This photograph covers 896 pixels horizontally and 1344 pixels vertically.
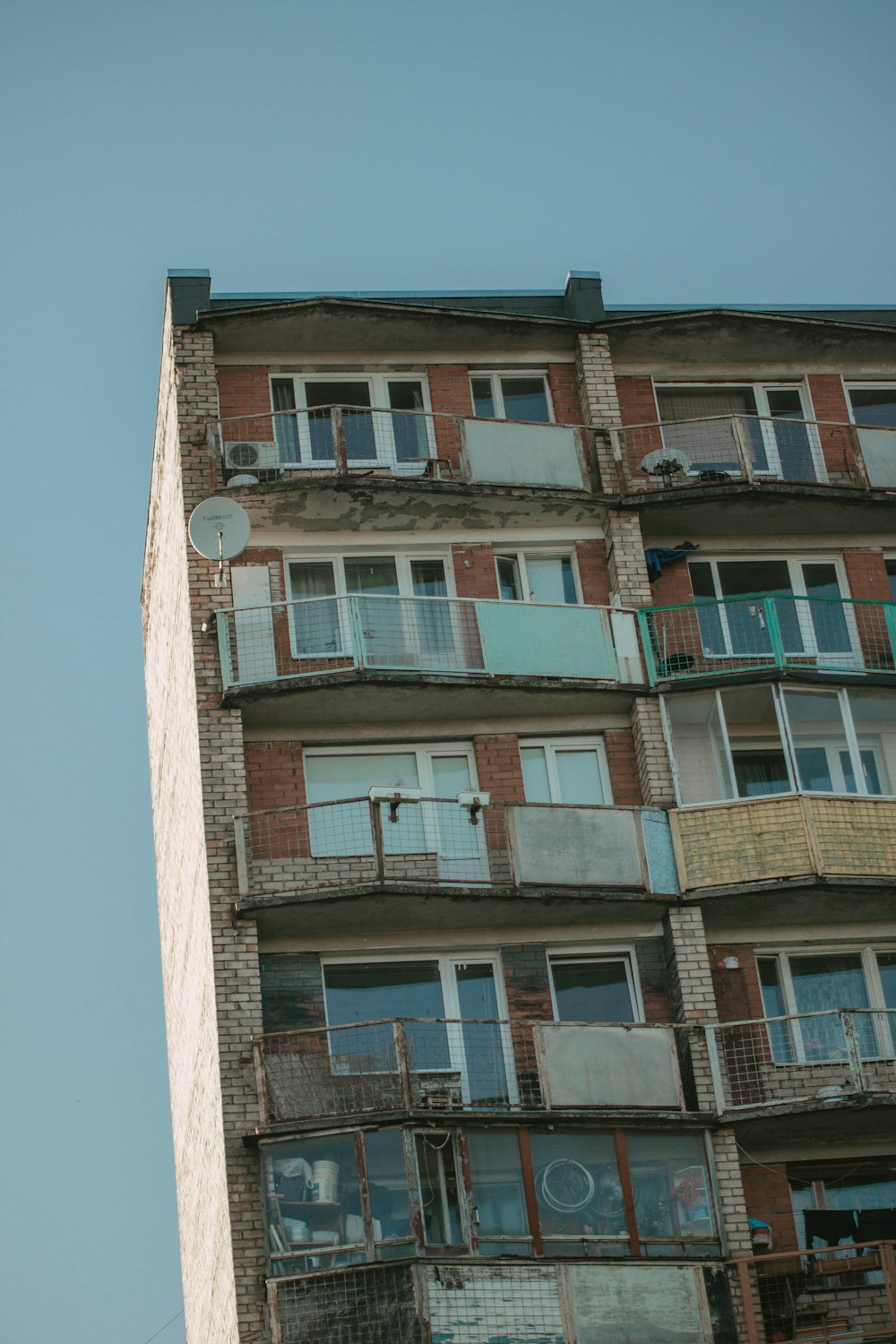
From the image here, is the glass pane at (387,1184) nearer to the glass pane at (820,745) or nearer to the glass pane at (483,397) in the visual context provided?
the glass pane at (820,745)

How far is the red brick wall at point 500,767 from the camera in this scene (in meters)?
32.9

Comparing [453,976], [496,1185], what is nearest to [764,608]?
[453,976]

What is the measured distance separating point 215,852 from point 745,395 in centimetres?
1236

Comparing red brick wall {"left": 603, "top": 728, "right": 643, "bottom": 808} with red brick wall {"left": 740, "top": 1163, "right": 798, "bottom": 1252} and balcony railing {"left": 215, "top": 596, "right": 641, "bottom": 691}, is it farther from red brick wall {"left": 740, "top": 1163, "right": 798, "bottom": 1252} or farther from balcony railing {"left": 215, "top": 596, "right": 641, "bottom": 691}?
red brick wall {"left": 740, "top": 1163, "right": 798, "bottom": 1252}

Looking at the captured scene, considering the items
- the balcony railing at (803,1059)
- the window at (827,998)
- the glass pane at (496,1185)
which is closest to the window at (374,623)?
the window at (827,998)

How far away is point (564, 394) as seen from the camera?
36.3 m

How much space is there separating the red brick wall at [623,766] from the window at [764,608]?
2.08 meters

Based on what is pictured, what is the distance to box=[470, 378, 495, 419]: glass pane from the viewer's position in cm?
3619

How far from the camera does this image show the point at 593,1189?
96.2 ft

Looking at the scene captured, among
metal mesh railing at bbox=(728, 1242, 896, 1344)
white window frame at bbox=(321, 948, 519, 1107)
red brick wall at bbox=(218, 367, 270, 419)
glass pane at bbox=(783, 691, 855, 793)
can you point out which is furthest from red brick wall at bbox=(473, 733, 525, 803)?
metal mesh railing at bbox=(728, 1242, 896, 1344)

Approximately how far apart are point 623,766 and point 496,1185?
23.0ft

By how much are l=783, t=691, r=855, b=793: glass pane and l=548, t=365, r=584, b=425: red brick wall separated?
6065 mm

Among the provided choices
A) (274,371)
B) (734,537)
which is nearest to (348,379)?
(274,371)

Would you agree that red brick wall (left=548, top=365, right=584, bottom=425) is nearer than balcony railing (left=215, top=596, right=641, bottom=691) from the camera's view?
No
